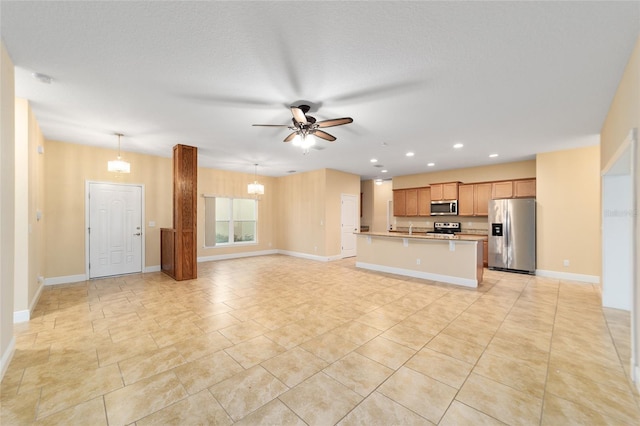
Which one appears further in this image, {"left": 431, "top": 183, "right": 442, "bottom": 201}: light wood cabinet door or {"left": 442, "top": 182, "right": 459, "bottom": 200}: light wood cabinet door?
{"left": 431, "top": 183, "right": 442, "bottom": 201}: light wood cabinet door

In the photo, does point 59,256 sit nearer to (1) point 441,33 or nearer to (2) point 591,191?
(1) point 441,33

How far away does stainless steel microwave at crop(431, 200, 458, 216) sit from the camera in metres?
7.48

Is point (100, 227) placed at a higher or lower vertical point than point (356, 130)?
lower

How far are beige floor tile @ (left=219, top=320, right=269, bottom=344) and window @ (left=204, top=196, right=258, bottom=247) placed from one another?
5.10 metres

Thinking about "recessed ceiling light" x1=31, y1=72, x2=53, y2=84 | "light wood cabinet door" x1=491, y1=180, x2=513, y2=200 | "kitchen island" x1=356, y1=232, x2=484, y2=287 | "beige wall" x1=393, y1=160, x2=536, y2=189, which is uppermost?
"recessed ceiling light" x1=31, y1=72, x2=53, y2=84

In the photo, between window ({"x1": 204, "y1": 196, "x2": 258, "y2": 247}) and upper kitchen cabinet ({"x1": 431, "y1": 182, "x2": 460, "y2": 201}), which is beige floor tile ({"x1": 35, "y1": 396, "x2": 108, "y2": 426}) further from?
upper kitchen cabinet ({"x1": 431, "y1": 182, "x2": 460, "y2": 201})

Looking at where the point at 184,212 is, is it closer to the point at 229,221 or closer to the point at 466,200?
the point at 229,221

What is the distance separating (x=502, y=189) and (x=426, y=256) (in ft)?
10.6

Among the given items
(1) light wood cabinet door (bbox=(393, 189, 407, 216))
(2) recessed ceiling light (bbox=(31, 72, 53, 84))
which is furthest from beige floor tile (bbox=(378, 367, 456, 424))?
(1) light wood cabinet door (bbox=(393, 189, 407, 216))

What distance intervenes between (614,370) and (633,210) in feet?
4.56

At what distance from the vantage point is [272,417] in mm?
1694

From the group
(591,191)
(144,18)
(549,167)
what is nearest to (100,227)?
(144,18)

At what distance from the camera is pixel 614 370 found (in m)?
2.23

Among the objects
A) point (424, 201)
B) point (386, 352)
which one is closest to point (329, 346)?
point (386, 352)
